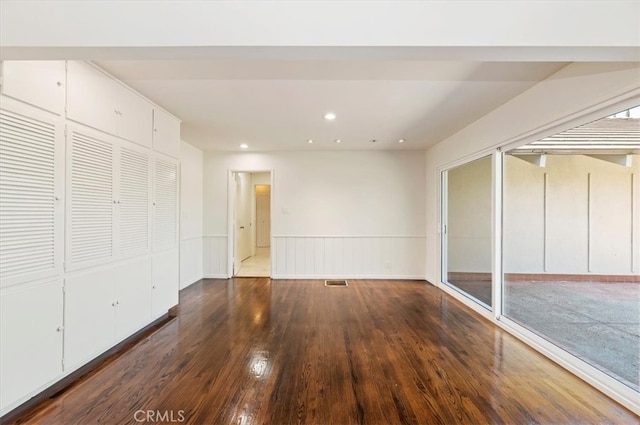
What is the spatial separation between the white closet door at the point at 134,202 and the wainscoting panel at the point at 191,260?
1771 millimetres

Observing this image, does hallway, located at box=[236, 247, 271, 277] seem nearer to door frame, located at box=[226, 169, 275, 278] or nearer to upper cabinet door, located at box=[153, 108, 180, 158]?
door frame, located at box=[226, 169, 275, 278]

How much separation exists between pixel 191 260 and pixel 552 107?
5.47m

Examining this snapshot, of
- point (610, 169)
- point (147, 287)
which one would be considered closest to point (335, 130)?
point (147, 287)

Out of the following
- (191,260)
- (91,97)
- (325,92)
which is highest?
(325,92)

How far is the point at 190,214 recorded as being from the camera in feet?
15.9

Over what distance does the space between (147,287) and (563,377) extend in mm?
3977

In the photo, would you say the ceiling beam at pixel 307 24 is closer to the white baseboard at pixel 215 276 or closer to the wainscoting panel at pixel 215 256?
the wainscoting panel at pixel 215 256

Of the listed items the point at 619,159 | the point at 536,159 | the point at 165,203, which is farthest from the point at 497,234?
the point at 165,203

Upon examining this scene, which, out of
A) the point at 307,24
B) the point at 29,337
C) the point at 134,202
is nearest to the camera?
the point at 307,24

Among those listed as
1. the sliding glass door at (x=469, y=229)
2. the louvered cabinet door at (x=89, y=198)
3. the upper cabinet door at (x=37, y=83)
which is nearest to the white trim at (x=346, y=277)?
the sliding glass door at (x=469, y=229)

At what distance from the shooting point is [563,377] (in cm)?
210

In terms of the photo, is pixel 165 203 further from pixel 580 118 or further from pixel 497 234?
pixel 580 118

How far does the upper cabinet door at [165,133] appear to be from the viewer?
10.0ft

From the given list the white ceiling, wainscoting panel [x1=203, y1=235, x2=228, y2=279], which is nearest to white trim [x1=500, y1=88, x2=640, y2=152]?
the white ceiling
